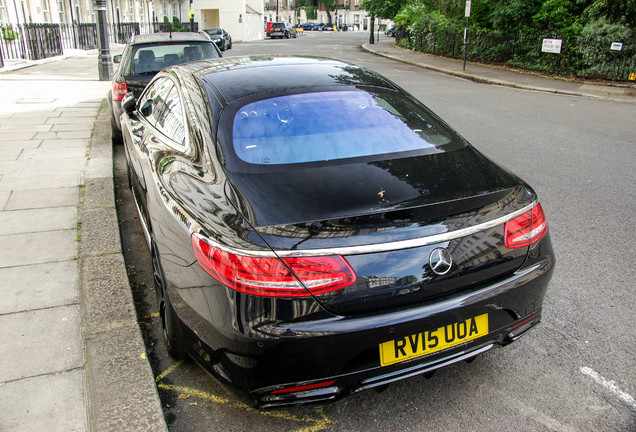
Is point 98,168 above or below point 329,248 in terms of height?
below

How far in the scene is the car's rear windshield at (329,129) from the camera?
274cm

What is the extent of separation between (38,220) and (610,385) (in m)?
4.57

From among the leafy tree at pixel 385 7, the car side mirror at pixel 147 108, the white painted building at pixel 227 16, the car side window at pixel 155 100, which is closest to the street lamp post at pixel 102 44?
the car side window at pixel 155 100

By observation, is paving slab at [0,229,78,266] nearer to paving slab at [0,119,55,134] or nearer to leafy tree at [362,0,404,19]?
paving slab at [0,119,55,134]

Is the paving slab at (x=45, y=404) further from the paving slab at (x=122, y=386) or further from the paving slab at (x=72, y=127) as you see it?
the paving slab at (x=72, y=127)

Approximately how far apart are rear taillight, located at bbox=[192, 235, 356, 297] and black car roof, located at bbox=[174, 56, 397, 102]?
1277 mm

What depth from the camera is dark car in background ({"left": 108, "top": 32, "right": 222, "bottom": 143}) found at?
764cm

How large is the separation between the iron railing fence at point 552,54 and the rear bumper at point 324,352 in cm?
1808

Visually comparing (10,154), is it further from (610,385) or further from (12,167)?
(610,385)

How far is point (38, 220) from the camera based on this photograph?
190 inches

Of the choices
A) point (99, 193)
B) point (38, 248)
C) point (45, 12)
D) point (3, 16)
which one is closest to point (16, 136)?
point (99, 193)

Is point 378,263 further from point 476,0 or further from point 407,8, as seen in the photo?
point 407,8

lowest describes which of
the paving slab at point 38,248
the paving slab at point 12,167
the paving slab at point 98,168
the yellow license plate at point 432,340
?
the paving slab at point 38,248

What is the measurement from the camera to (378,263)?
83.5 inches
